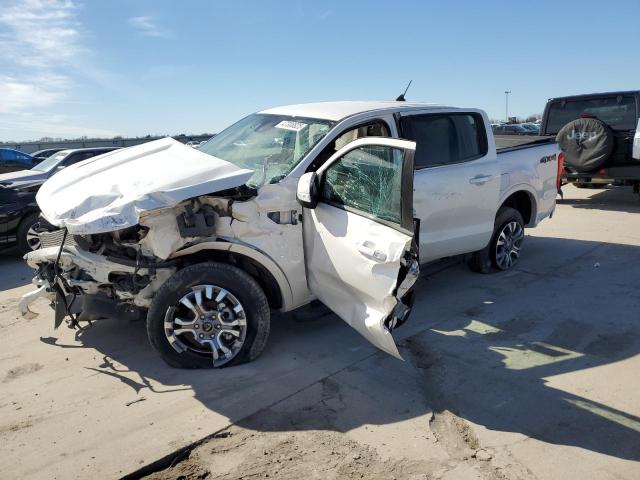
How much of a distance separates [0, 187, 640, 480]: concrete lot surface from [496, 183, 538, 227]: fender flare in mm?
1220

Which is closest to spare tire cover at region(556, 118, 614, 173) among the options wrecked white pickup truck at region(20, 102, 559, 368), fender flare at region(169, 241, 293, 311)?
wrecked white pickup truck at region(20, 102, 559, 368)

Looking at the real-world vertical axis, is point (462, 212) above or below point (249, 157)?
below

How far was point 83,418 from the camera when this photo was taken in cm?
318

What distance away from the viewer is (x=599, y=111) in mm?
10000

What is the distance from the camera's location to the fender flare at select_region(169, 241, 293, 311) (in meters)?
3.58

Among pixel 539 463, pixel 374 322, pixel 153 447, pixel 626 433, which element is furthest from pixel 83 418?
pixel 626 433

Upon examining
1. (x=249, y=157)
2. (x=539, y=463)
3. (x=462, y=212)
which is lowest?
(x=539, y=463)

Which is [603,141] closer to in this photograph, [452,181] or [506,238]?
[506,238]

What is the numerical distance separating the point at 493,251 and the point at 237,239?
340 centimetres

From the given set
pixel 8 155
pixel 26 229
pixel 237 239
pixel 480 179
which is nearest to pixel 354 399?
pixel 237 239

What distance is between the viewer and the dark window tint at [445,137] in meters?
4.70

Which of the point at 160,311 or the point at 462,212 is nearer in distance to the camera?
the point at 160,311

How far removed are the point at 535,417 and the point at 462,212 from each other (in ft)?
7.60

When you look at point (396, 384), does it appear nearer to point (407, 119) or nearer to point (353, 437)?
point (353, 437)
